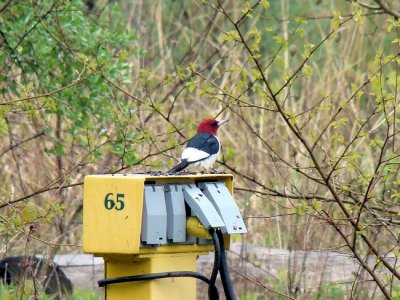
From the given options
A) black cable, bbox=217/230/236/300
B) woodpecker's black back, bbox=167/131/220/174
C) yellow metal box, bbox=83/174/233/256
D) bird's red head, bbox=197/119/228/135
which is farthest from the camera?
bird's red head, bbox=197/119/228/135

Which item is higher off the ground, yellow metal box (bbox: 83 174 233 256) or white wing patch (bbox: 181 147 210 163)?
white wing patch (bbox: 181 147 210 163)

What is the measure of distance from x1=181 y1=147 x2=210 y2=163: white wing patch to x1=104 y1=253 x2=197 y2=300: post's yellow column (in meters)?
2.54

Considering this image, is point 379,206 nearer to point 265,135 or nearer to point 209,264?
point 209,264

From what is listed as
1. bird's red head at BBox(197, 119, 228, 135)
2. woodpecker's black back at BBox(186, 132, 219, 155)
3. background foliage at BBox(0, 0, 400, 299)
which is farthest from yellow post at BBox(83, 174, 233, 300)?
bird's red head at BBox(197, 119, 228, 135)

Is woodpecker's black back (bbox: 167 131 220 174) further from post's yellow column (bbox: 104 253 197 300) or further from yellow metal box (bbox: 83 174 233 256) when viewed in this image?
yellow metal box (bbox: 83 174 233 256)

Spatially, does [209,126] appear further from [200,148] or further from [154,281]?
[154,281]

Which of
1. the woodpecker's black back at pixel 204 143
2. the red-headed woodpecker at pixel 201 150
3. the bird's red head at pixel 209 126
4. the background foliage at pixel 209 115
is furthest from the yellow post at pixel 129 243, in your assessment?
the bird's red head at pixel 209 126

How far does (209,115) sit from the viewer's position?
761cm

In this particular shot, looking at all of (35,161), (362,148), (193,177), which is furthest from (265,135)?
(193,177)

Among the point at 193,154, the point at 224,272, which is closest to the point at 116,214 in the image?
the point at 224,272

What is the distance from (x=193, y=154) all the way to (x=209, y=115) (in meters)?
1.76

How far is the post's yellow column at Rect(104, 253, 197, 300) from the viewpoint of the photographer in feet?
10.4

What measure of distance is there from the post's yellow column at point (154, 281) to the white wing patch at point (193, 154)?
2539 mm

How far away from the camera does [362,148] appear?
8859 millimetres
